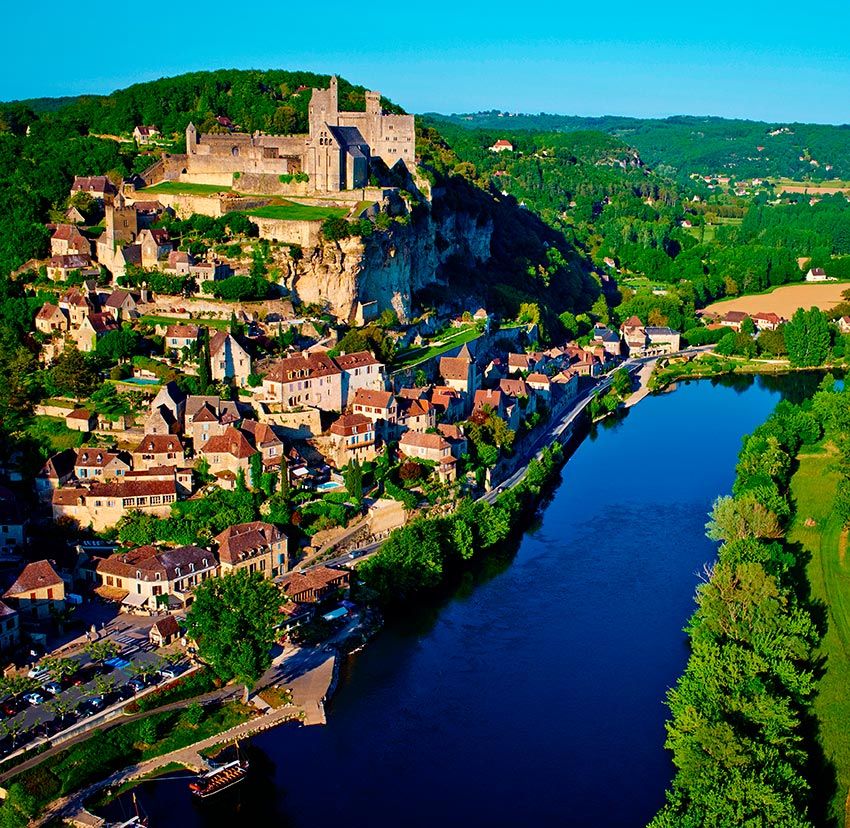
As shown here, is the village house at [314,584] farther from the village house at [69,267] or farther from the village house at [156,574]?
the village house at [69,267]

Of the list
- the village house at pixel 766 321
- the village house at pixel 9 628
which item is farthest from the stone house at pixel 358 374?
the village house at pixel 766 321

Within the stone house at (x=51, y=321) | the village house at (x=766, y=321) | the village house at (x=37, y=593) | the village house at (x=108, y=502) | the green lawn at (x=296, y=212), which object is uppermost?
the green lawn at (x=296, y=212)

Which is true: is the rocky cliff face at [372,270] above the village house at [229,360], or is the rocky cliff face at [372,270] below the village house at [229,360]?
above

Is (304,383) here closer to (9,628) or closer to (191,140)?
(9,628)

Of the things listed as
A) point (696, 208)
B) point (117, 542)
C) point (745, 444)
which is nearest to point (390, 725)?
point (117, 542)

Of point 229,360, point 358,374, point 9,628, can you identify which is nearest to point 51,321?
point 229,360

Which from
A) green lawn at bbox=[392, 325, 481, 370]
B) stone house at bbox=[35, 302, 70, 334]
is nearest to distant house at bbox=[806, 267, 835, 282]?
green lawn at bbox=[392, 325, 481, 370]

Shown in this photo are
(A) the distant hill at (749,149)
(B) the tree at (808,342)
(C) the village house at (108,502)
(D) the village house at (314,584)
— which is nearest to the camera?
(D) the village house at (314,584)
